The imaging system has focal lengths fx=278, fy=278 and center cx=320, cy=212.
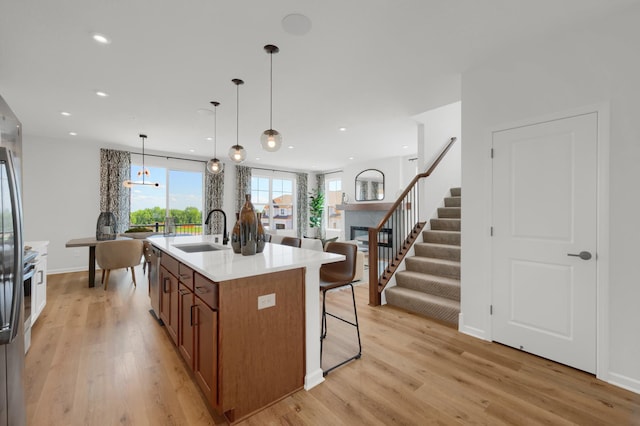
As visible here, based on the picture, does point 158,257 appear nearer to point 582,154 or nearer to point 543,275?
point 543,275

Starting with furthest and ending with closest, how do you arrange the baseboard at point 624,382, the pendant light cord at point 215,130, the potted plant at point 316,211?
1. the potted plant at point 316,211
2. the pendant light cord at point 215,130
3. the baseboard at point 624,382

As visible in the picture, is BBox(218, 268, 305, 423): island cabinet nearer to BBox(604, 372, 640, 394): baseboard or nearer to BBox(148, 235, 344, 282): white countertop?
BBox(148, 235, 344, 282): white countertop

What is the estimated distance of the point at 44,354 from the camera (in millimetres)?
2441

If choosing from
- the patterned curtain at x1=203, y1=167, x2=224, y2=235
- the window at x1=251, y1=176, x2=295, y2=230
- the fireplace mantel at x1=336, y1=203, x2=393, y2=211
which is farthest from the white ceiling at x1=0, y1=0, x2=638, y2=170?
the window at x1=251, y1=176, x2=295, y2=230

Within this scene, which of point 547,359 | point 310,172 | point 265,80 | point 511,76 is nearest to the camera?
point 547,359

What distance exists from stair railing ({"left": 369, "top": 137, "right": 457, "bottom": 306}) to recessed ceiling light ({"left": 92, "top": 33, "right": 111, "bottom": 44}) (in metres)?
3.33

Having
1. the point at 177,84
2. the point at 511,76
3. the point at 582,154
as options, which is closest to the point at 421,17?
the point at 511,76

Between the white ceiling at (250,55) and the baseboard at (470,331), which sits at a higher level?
the white ceiling at (250,55)

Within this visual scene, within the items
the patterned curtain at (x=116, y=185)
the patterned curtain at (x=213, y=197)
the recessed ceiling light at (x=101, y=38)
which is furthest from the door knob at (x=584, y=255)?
the patterned curtain at (x=116, y=185)

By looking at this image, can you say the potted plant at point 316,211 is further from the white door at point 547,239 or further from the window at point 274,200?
the white door at point 547,239

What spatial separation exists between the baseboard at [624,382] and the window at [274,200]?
7.83m

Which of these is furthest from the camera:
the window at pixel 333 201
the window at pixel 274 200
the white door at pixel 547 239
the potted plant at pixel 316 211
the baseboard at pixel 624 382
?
the window at pixel 333 201

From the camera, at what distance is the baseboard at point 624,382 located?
196 centimetres

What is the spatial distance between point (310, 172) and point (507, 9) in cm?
823
